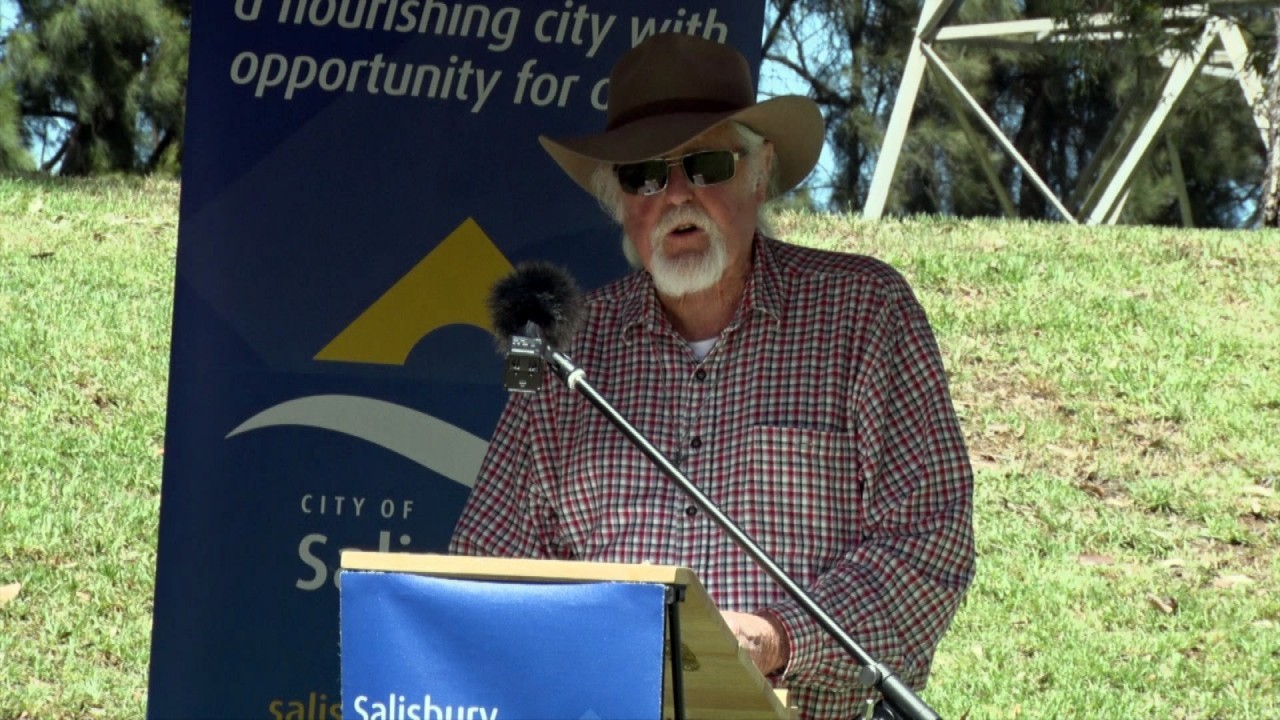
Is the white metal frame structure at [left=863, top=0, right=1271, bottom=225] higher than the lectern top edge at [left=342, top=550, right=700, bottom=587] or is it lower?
higher

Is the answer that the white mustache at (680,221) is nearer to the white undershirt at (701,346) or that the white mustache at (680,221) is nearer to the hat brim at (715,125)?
the hat brim at (715,125)

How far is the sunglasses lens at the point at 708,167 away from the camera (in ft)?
12.3

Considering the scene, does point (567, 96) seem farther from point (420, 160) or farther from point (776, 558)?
point (776, 558)

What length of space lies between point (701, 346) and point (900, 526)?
0.65 metres

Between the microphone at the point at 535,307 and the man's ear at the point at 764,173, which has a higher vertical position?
the man's ear at the point at 764,173

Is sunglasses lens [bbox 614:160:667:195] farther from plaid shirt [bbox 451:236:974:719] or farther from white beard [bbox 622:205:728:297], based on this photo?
plaid shirt [bbox 451:236:974:719]

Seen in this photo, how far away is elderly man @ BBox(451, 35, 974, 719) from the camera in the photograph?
3.60m

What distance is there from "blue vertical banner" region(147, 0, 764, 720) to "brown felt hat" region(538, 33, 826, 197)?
2.13 feet

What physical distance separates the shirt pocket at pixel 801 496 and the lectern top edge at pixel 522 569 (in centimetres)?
103

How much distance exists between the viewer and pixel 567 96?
15.7ft

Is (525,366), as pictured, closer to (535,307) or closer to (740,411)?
(535,307)

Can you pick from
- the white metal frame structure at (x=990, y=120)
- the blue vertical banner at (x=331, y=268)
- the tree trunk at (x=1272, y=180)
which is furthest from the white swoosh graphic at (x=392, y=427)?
the tree trunk at (x=1272, y=180)

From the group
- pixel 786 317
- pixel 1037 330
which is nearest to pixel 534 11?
pixel 786 317

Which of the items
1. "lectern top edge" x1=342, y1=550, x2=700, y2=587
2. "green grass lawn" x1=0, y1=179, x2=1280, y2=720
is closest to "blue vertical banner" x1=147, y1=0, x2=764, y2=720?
"lectern top edge" x1=342, y1=550, x2=700, y2=587
